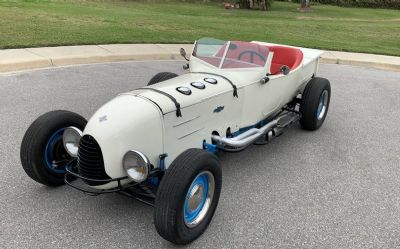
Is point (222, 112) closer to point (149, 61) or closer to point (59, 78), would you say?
point (59, 78)

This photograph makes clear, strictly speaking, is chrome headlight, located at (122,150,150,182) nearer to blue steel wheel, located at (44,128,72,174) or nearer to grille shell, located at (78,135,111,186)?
grille shell, located at (78,135,111,186)

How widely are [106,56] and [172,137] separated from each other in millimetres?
6265

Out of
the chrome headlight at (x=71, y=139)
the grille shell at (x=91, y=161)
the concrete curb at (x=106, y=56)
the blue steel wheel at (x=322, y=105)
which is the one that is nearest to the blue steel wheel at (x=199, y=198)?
the grille shell at (x=91, y=161)

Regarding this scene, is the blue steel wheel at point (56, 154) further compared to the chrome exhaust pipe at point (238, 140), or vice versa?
the chrome exhaust pipe at point (238, 140)

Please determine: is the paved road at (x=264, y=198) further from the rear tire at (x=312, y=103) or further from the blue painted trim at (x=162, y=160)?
the blue painted trim at (x=162, y=160)

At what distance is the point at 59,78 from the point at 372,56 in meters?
9.01

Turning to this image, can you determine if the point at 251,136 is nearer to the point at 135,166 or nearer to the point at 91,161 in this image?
the point at 135,166

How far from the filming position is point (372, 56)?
1215 cm

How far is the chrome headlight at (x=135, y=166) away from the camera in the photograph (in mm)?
3375

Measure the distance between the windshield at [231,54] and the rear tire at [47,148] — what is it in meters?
1.78

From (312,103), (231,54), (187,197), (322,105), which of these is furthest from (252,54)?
(187,197)

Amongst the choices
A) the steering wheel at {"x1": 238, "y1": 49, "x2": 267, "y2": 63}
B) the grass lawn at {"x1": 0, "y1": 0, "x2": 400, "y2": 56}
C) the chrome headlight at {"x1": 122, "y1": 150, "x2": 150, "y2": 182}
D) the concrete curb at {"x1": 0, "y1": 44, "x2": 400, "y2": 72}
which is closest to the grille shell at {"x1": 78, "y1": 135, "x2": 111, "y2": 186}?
the chrome headlight at {"x1": 122, "y1": 150, "x2": 150, "y2": 182}

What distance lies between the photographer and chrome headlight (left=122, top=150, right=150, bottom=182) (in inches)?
133

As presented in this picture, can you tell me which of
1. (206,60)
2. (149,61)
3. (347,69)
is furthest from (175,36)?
(206,60)
